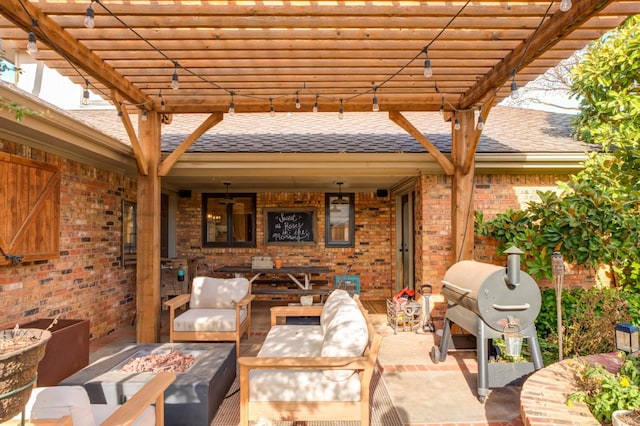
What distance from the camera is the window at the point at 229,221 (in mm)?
9711

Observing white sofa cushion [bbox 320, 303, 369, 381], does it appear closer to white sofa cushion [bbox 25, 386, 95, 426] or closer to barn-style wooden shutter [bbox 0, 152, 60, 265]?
white sofa cushion [bbox 25, 386, 95, 426]

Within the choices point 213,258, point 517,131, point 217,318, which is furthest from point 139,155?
point 517,131

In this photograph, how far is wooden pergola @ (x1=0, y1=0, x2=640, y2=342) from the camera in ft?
11.6

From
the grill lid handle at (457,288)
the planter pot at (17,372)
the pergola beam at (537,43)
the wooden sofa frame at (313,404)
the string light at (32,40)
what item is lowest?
the wooden sofa frame at (313,404)

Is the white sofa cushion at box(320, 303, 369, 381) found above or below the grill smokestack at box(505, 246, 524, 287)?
below

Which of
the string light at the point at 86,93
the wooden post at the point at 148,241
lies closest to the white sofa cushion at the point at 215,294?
the wooden post at the point at 148,241

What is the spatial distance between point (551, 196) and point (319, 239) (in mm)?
5301


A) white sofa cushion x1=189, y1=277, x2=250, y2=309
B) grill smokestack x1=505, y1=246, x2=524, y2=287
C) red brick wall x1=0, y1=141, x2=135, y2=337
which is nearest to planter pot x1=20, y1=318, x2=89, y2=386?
red brick wall x1=0, y1=141, x2=135, y2=337

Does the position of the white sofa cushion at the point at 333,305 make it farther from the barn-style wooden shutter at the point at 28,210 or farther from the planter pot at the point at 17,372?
the barn-style wooden shutter at the point at 28,210

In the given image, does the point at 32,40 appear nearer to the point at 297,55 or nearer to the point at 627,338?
the point at 297,55

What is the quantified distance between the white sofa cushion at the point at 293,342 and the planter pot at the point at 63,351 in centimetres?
208

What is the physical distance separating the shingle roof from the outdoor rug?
3.92 meters

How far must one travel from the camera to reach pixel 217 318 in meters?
5.18

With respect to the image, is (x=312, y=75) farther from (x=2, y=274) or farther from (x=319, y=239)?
(x=319, y=239)
